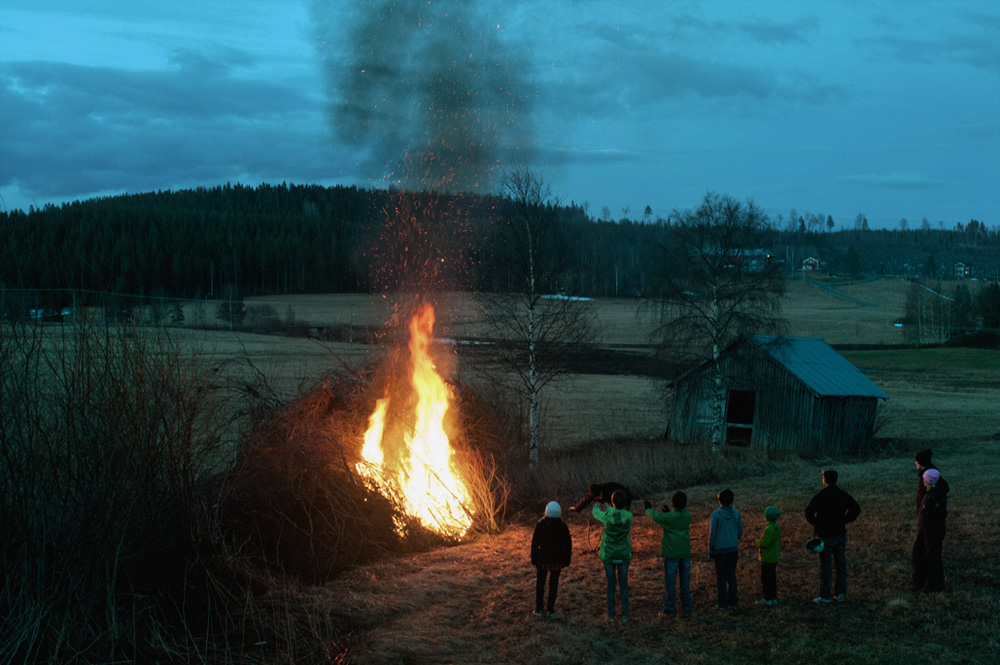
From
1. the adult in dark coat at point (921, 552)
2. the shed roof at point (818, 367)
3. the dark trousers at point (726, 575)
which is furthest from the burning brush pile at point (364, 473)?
the shed roof at point (818, 367)

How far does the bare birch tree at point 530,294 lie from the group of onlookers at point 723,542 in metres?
17.1

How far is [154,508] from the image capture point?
30.2ft

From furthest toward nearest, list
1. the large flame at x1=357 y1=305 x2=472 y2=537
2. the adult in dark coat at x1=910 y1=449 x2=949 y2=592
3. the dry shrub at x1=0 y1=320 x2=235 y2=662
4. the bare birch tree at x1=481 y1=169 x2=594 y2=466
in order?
the bare birch tree at x1=481 y1=169 x2=594 y2=466 < the large flame at x1=357 y1=305 x2=472 y2=537 < the adult in dark coat at x1=910 y1=449 x2=949 y2=592 < the dry shrub at x1=0 y1=320 x2=235 y2=662

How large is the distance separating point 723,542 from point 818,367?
25638 millimetres

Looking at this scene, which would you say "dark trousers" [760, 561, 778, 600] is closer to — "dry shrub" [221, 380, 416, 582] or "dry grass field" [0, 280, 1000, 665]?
"dry grass field" [0, 280, 1000, 665]

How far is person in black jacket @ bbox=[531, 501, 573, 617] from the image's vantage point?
9.68 metres

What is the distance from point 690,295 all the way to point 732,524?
19990 millimetres

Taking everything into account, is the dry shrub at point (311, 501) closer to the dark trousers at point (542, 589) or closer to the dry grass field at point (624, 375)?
the dry grass field at point (624, 375)

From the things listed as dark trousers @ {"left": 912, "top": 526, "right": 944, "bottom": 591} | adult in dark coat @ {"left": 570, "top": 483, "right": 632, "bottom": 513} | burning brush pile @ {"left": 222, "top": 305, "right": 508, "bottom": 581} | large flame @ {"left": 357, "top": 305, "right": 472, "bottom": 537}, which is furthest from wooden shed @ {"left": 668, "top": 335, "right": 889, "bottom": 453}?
adult in dark coat @ {"left": 570, "top": 483, "right": 632, "bottom": 513}

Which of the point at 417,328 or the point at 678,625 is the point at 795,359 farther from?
the point at 678,625

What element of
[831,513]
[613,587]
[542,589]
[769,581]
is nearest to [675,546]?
[613,587]

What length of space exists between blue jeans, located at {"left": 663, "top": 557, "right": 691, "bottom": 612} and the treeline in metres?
7.53

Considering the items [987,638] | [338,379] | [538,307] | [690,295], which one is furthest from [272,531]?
[690,295]

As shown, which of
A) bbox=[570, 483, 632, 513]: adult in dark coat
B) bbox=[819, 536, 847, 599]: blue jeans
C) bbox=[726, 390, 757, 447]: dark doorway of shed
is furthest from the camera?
bbox=[726, 390, 757, 447]: dark doorway of shed
